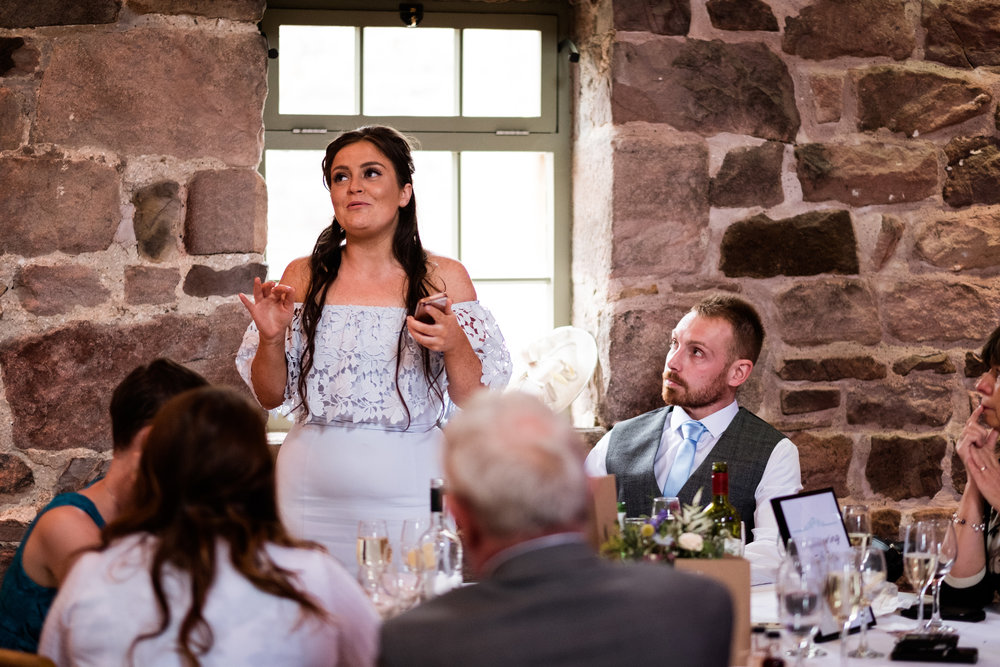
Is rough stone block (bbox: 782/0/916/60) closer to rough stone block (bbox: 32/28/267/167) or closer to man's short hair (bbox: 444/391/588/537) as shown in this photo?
rough stone block (bbox: 32/28/267/167)

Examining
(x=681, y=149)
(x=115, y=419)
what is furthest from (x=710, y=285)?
(x=115, y=419)

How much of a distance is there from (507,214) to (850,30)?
126cm

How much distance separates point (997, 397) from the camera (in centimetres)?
260

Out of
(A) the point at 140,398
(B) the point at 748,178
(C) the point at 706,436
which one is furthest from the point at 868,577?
(B) the point at 748,178

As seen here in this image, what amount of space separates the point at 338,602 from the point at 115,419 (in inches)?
28.4

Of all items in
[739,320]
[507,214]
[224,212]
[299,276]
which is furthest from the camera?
[507,214]

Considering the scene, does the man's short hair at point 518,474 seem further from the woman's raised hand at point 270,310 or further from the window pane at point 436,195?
the window pane at point 436,195

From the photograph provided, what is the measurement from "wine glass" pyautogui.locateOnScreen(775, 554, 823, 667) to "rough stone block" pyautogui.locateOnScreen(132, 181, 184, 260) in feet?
6.93

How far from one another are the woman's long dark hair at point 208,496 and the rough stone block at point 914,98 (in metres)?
2.63

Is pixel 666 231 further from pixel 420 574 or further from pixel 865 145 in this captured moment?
pixel 420 574

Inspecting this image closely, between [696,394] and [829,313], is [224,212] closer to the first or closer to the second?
[696,394]

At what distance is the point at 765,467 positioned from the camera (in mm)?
2861

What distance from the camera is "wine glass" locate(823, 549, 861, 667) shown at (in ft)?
5.65

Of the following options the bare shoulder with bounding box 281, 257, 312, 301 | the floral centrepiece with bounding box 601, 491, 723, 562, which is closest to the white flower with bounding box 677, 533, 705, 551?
the floral centrepiece with bounding box 601, 491, 723, 562
